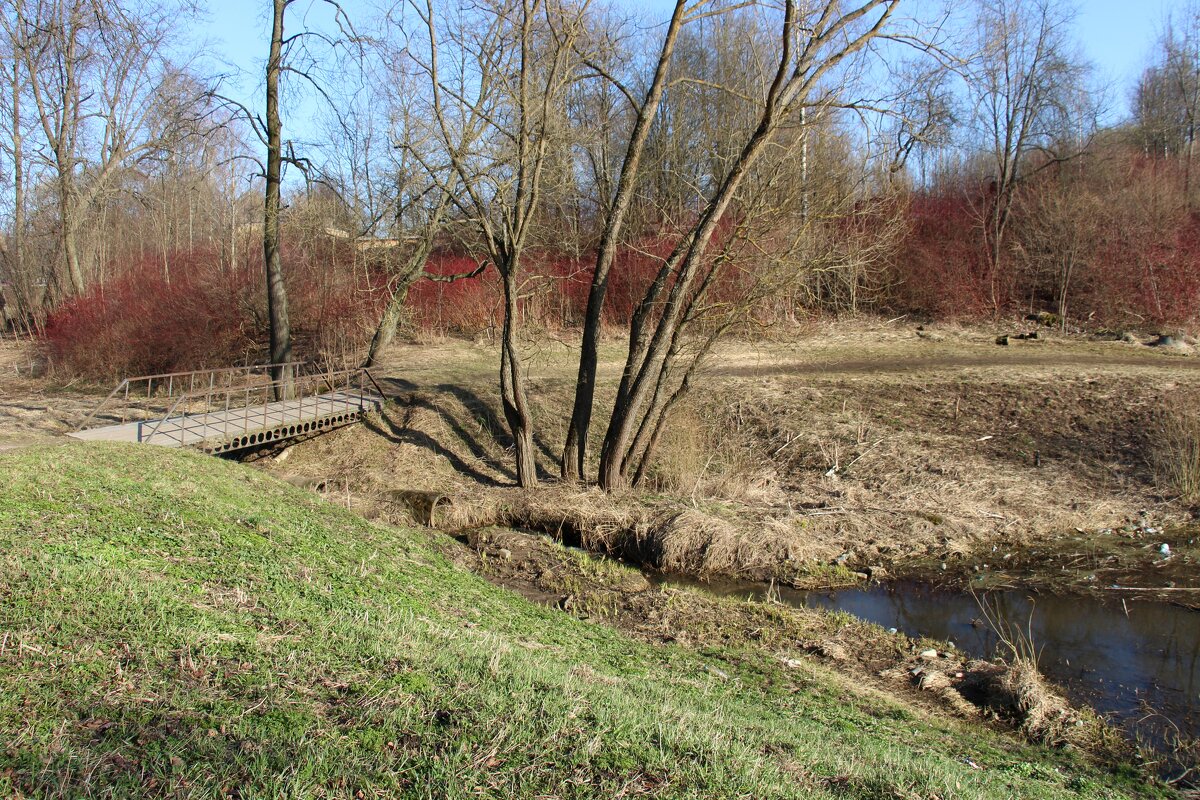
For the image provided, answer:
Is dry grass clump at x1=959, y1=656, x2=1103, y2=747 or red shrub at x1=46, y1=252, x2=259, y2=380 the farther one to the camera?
red shrub at x1=46, y1=252, x2=259, y2=380

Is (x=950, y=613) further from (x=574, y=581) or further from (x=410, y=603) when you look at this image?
(x=410, y=603)

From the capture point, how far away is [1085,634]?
9.59 m

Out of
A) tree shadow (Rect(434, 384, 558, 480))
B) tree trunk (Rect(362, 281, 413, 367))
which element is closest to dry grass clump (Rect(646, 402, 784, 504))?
tree shadow (Rect(434, 384, 558, 480))

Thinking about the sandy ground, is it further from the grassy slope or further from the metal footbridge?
the grassy slope

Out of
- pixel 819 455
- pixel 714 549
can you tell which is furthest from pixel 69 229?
pixel 714 549

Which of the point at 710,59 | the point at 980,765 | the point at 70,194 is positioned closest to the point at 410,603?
the point at 980,765

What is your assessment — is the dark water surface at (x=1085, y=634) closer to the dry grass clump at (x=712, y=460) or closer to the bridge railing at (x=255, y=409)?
the dry grass clump at (x=712, y=460)

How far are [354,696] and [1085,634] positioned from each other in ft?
27.3

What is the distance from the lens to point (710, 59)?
104 ft

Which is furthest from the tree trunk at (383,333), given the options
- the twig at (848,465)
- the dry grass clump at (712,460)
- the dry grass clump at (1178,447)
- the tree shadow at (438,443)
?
the dry grass clump at (1178,447)

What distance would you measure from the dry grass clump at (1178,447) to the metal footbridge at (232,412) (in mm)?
14490

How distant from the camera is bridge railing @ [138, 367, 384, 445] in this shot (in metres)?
14.3

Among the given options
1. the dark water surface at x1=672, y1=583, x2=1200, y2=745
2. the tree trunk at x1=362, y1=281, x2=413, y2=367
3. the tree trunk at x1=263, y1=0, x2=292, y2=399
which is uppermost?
the tree trunk at x1=263, y1=0, x2=292, y2=399

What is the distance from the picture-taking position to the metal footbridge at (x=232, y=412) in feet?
46.4
